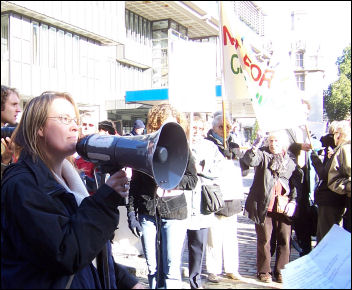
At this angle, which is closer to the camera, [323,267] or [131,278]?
[323,267]

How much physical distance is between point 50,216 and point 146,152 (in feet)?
1.19

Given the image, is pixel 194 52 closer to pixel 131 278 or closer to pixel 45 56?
pixel 131 278

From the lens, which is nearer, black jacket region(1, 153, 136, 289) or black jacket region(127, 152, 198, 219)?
black jacket region(1, 153, 136, 289)

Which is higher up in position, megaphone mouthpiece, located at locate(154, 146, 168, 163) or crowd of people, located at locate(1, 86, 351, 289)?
megaphone mouthpiece, located at locate(154, 146, 168, 163)

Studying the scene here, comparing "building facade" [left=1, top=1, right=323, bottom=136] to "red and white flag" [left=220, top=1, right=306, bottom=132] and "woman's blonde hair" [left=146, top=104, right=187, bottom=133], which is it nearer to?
"red and white flag" [left=220, top=1, right=306, bottom=132]

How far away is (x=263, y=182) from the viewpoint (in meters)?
4.40

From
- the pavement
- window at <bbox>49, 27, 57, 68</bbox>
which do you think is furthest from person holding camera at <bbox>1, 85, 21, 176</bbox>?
window at <bbox>49, 27, 57, 68</bbox>

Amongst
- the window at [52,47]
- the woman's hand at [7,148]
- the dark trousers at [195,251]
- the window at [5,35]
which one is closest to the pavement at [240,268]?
the dark trousers at [195,251]

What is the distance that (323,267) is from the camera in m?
1.09

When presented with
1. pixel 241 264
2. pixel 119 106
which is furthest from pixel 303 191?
pixel 119 106

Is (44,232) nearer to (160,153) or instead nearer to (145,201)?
(160,153)

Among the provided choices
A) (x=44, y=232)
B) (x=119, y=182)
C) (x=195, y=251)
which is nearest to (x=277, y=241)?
(x=195, y=251)

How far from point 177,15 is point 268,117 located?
77.0 feet

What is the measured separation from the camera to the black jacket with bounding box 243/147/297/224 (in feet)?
14.3
